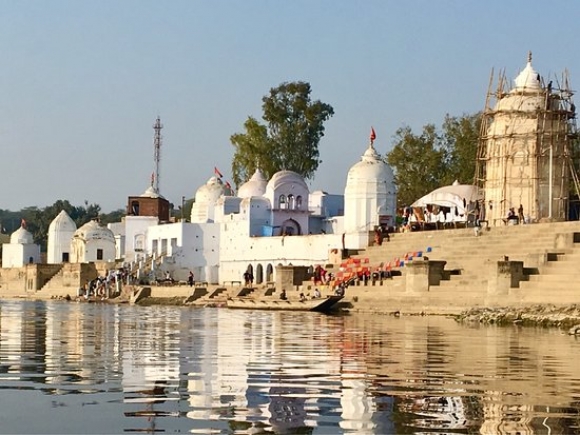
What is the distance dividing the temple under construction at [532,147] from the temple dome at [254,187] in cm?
1844

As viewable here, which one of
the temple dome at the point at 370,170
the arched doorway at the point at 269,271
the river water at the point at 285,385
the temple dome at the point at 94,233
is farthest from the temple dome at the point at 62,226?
the river water at the point at 285,385

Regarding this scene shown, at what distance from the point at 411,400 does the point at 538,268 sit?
809 inches

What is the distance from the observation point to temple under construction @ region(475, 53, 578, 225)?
1732 inches

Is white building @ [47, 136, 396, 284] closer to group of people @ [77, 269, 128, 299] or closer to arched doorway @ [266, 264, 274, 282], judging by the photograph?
arched doorway @ [266, 264, 274, 282]

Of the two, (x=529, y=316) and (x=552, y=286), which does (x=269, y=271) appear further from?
(x=529, y=316)

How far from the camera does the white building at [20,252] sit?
264 ft

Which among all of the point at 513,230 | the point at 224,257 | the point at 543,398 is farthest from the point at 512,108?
the point at 543,398

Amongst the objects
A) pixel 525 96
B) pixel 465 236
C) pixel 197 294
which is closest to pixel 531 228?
pixel 465 236

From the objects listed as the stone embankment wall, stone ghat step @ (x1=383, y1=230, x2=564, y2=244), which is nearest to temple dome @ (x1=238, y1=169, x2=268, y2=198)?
the stone embankment wall

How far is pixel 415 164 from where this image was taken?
63.5 metres

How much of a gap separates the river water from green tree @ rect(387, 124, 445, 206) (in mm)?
43706

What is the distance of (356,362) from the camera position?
1385cm

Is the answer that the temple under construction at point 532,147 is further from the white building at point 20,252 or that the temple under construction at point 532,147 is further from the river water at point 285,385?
the white building at point 20,252

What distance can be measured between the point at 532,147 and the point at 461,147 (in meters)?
17.9
